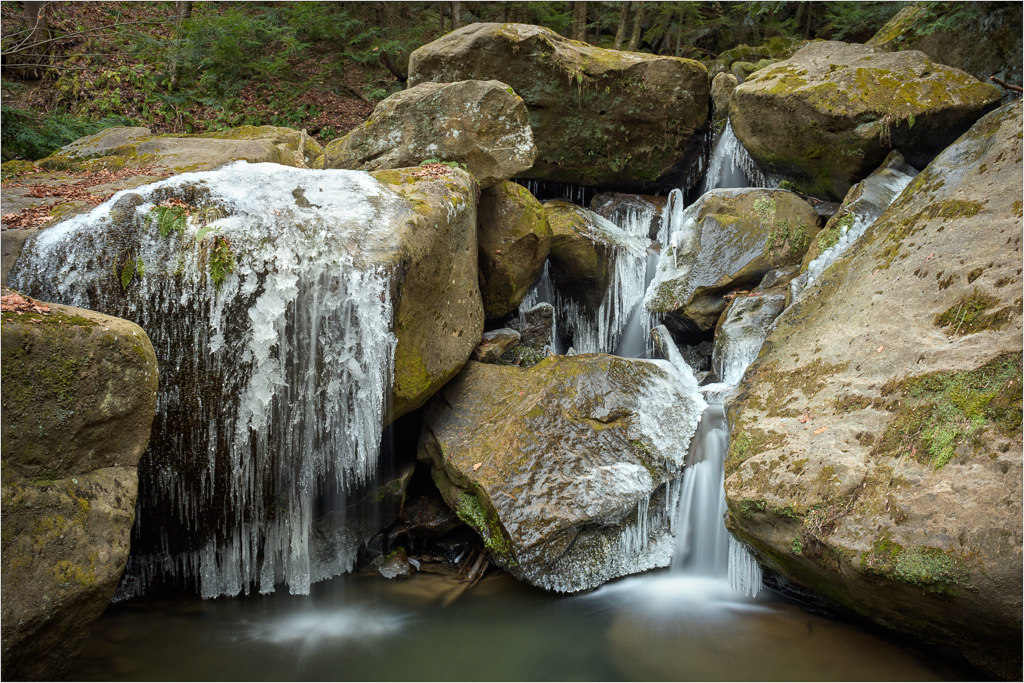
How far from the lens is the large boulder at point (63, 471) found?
2760mm

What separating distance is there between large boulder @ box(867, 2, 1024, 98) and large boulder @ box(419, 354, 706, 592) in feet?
20.6

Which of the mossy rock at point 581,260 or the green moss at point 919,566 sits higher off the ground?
the mossy rock at point 581,260

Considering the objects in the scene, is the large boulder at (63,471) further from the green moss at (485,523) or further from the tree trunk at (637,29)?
the tree trunk at (637,29)

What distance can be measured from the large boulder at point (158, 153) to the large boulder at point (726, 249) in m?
5.28

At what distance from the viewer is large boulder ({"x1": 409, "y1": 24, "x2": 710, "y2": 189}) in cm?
891

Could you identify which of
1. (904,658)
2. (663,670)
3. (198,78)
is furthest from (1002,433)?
(198,78)

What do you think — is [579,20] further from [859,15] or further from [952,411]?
[952,411]

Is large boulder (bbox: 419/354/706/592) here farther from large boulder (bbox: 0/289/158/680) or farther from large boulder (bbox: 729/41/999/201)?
large boulder (bbox: 729/41/999/201)

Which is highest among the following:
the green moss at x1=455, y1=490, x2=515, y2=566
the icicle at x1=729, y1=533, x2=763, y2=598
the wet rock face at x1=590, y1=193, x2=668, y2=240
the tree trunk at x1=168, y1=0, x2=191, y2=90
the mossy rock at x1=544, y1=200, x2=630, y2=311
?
the tree trunk at x1=168, y1=0, x2=191, y2=90

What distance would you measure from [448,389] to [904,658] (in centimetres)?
418

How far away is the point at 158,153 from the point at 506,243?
4.24 m

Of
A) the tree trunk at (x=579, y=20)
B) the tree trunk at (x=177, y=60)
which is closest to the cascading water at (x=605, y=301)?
the tree trunk at (x=579, y=20)

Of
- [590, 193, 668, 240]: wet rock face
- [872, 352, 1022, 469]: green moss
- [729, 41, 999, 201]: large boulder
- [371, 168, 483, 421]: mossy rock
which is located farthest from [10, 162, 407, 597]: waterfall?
[729, 41, 999, 201]: large boulder

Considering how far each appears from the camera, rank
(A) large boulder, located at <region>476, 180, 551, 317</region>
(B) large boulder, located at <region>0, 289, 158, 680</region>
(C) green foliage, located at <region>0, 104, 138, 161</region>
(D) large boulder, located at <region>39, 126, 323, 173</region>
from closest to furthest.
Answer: (B) large boulder, located at <region>0, 289, 158, 680</region>, (D) large boulder, located at <region>39, 126, 323, 173</region>, (A) large boulder, located at <region>476, 180, 551, 317</region>, (C) green foliage, located at <region>0, 104, 138, 161</region>
